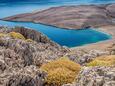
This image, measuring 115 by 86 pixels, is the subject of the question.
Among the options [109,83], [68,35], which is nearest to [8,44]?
[109,83]

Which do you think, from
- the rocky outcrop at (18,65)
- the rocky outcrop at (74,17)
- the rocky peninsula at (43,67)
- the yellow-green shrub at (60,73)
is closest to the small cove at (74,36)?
the rocky outcrop at (74,17)

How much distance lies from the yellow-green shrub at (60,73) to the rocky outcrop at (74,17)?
141 meters

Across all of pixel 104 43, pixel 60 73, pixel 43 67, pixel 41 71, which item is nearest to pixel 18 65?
pixel 43 67

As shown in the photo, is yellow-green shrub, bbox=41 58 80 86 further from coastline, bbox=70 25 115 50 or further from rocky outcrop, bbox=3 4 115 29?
rocky outcrop, bbox=3 4 115 29

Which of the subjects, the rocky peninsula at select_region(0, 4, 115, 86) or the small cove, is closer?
the rocky peninsula at select_region(0, 4, 115, 86)

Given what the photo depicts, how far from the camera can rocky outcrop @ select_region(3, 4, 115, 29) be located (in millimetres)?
164350

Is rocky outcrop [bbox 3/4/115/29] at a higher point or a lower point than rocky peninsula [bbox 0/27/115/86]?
lower

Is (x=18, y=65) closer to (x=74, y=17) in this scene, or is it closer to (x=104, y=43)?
(x=104, y=43)

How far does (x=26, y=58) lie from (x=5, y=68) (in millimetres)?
3960

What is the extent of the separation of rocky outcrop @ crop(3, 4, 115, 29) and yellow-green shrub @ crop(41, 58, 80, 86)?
463 feet

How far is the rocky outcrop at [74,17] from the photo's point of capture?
16435cm

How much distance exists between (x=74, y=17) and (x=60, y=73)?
167427mm

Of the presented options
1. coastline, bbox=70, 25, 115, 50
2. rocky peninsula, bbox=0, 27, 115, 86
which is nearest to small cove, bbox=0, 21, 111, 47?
coastline, bbox=70, 25, 115, 50

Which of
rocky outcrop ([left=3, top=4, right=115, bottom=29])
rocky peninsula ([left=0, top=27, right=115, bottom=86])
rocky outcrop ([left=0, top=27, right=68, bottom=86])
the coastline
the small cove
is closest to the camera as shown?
rocky peninsula ([left=0, top=27, right=115, bottom=86])
